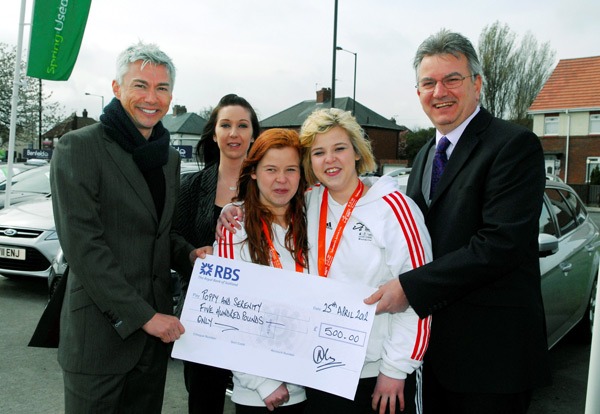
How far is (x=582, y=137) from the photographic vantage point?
31.6m

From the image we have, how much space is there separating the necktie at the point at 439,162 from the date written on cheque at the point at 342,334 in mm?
782

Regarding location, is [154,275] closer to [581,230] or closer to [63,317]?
[63,317]

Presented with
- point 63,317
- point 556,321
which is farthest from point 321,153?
point 556,321

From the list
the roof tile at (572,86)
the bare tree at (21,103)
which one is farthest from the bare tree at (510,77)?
the bare tree at (21,103)

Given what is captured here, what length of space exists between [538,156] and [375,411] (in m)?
1.34

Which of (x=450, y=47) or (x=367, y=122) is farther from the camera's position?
(x=367, y=122)

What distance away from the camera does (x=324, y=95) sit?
44875 mm

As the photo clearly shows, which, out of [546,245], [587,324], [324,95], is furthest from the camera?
[324,95]

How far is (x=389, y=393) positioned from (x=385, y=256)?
58 centimetres

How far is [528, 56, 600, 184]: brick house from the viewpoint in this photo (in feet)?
103

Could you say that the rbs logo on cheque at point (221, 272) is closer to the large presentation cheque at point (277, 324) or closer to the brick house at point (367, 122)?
the large presentation cheque at point (277, 324)

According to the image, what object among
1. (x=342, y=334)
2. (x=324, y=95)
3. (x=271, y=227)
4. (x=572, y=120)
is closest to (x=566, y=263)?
(x=342, y=334)

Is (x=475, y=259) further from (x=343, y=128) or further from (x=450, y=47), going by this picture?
(x=450, y=47)

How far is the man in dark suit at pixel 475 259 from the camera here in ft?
7.17
